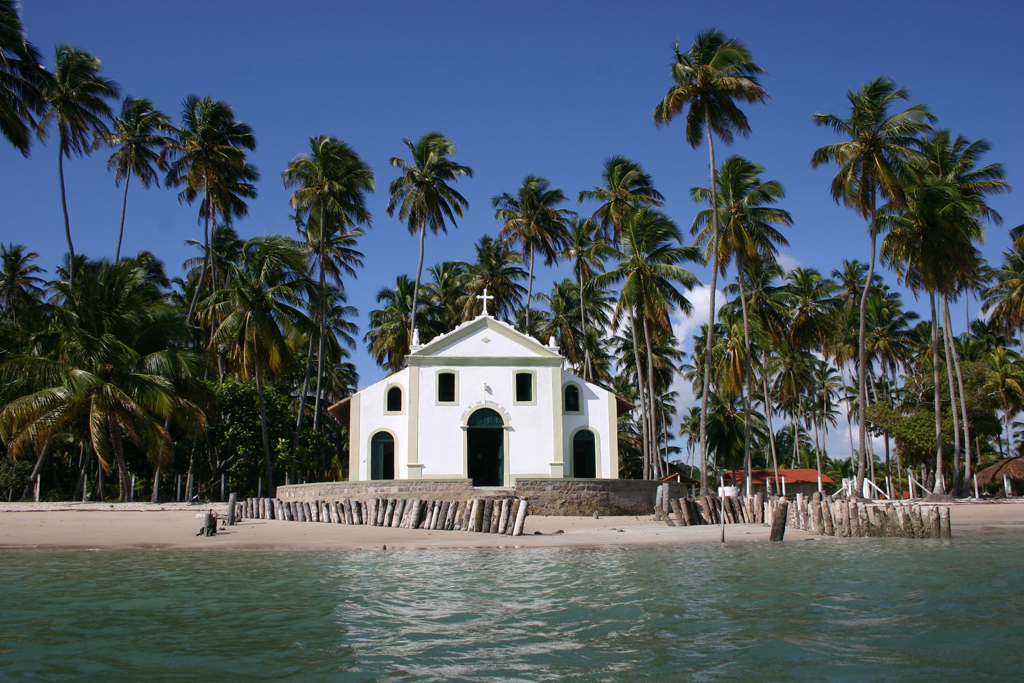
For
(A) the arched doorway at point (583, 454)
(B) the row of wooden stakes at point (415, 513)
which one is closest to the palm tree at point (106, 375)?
(B) the row of wooden stakes at point (415, 513)

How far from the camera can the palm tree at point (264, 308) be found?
31.6 meters

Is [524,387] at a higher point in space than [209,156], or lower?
lower

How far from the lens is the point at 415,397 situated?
30312 mm

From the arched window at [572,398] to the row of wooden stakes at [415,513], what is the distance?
11255mm

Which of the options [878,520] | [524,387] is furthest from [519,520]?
[524,387]

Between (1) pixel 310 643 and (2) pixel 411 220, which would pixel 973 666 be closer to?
(1) pixel 310 643

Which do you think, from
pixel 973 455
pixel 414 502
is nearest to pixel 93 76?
pixel 414 502

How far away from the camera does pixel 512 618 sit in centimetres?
932

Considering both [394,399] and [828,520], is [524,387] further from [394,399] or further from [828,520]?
[828,520]

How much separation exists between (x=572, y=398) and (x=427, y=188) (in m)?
14.8

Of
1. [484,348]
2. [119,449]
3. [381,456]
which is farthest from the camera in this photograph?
[484,348]

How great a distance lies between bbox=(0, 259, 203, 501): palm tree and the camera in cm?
2494

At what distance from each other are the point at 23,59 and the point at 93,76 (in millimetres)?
8279

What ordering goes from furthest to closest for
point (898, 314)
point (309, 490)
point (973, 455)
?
1. point (898, 314)
2. point (973, 455)
3. point (309, 490)
